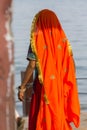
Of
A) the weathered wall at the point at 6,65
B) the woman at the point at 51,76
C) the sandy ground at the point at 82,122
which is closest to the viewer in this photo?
the weathered wall at the point at 6,65

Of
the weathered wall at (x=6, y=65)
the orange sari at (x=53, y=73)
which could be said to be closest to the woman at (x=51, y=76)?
the orange sari at (x=53, y=73)

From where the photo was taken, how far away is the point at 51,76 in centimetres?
425

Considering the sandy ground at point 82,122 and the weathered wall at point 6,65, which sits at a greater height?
the weathered wall at point 6,65

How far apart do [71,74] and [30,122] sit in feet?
1.74

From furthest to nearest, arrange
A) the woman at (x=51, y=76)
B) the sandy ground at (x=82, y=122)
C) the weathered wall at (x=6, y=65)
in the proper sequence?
the sandy ground at (x=82, y=122), the woman at (x=51, y=76), the weathered wall at (x=6, y=65)

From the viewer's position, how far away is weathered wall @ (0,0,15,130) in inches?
56.2

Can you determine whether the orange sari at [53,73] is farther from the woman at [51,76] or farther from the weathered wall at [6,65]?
the weathered wall at [6,65]

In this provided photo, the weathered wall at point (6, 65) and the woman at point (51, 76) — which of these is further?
the woman at point (51, 76)

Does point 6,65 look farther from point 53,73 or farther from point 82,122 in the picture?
point 82,122

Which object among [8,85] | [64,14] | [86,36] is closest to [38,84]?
[8,85]

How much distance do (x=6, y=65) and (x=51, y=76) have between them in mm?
2823

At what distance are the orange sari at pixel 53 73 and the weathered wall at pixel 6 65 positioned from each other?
2674mm

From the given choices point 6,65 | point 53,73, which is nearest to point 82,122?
point 53,73

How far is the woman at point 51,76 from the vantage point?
414 centimetres
